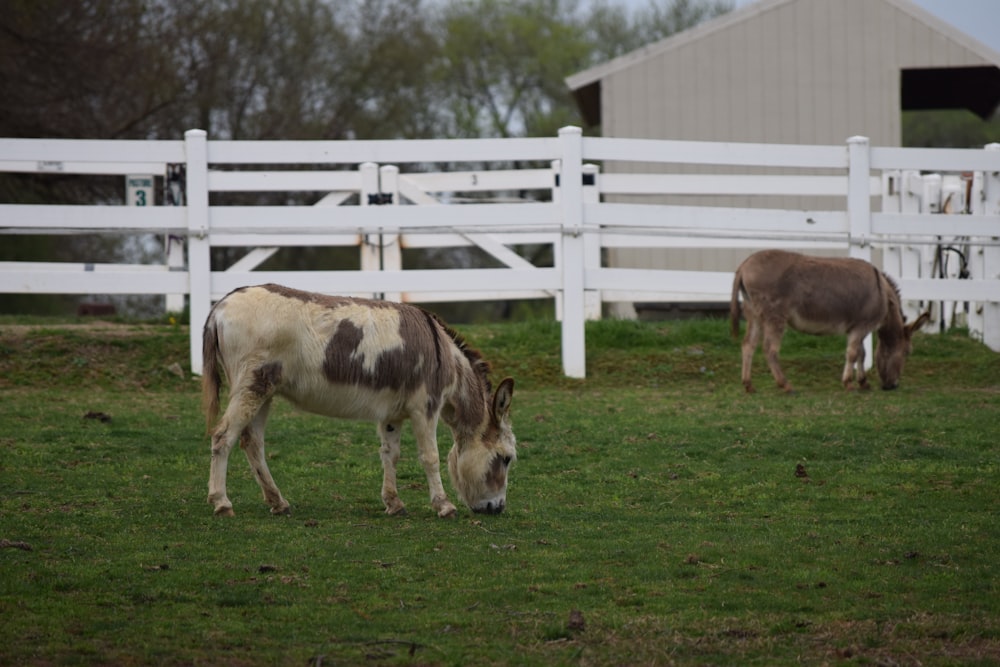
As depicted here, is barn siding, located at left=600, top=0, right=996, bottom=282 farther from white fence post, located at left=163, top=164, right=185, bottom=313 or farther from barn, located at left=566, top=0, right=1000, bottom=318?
white fence post, located at left=163, top=164, right=185, bottom=313

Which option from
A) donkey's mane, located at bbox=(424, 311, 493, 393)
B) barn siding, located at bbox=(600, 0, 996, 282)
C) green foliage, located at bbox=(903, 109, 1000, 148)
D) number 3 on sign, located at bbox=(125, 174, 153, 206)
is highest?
green foliage, located at bbox=(903, 109, 1000, 148)

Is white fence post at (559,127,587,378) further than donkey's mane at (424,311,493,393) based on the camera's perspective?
Yes

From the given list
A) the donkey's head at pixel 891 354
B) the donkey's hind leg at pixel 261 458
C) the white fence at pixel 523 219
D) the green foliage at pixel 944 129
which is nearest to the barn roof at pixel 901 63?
the white fence at pixel 523 219

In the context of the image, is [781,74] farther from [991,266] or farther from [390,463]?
[390,463]

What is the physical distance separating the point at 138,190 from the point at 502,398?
901 cm

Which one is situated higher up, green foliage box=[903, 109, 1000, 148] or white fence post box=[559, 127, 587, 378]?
green foliage box=[903, 109, 1000, 148]

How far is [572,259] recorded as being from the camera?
509 inches

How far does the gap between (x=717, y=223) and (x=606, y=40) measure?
1267 inches

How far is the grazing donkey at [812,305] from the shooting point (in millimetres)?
12633

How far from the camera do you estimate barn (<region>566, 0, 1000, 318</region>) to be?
71.1 ft

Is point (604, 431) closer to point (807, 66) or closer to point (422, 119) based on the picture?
point (807, 66)

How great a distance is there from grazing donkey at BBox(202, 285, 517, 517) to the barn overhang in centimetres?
1632

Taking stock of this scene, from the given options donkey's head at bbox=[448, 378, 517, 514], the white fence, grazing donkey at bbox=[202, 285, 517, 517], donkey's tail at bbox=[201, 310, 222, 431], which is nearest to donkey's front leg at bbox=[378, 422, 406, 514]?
grazing donkey at bbox=[202, 285, 517, 517]

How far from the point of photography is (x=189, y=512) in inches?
300
